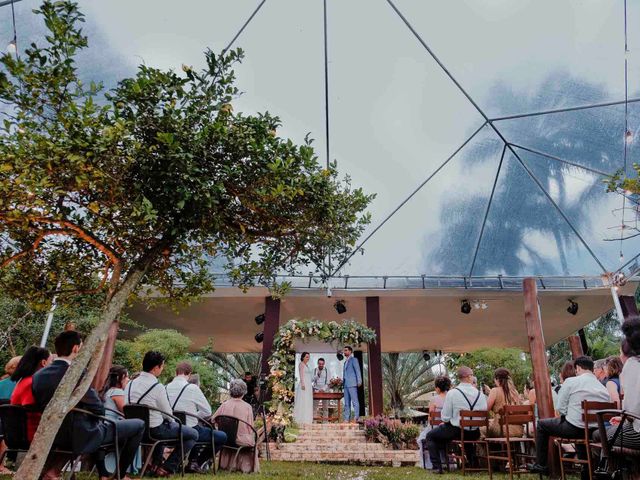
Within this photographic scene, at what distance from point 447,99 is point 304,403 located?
25.3ft

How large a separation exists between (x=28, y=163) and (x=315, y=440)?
8648 mm

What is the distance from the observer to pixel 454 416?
21.2 ft

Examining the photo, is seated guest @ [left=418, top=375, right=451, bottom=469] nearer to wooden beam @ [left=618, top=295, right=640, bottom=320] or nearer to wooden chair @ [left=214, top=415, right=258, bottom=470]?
wooden chair @ [left=214, top=415, right=258, bottom=470]

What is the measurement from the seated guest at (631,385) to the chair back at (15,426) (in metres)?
4.37

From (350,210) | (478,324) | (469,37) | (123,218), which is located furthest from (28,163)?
(478,324)

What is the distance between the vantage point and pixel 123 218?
4.68 metres

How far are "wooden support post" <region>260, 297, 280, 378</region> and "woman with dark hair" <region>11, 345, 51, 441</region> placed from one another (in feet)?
29.0

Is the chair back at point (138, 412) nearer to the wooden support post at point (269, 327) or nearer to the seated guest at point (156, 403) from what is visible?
the seated guest at point (156, 403)

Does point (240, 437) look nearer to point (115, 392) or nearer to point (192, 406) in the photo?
point (192, 406)

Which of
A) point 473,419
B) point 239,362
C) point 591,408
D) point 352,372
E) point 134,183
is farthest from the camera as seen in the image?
point 239,362

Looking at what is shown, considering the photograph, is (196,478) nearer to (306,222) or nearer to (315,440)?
(306,222)

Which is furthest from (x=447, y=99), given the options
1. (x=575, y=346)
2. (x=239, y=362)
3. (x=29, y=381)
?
(x=239, y=362)

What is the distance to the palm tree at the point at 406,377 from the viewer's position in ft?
76.4

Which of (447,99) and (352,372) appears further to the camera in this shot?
(352,372)
